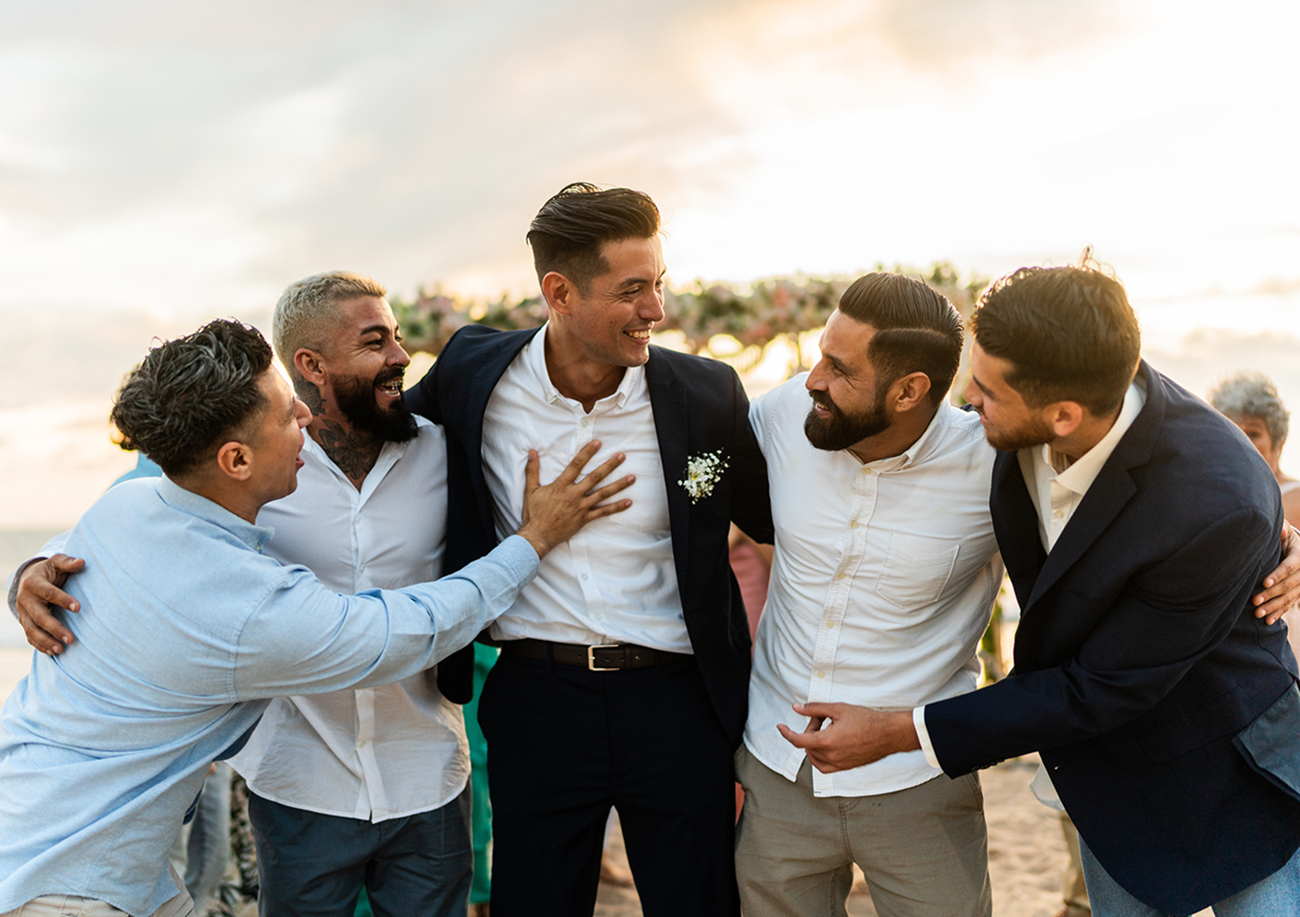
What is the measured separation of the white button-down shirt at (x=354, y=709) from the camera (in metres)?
2.62

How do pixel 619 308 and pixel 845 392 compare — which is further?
pixel 619 308

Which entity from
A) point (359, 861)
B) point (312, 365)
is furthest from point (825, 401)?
point (359, 861)

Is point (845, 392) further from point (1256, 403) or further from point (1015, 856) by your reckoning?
point (1015, 856)

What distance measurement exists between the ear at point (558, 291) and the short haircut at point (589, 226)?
0.8 inches

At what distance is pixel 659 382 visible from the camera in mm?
2807

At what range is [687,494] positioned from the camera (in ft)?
8.91

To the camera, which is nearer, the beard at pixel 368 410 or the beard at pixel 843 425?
the beard at pixel 843 425

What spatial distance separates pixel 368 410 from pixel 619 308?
30.8 inches

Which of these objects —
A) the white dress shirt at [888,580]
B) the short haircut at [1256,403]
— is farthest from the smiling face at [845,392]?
the short haircut at [1256,403]

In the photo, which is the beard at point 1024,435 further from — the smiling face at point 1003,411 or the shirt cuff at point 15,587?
the shirt cuff at point 15,587

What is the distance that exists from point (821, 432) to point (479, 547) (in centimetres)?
104

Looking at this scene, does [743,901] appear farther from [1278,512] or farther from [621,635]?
[1278,512]

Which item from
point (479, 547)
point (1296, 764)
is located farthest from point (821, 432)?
point (1296, 764)

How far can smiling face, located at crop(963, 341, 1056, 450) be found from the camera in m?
2.07
